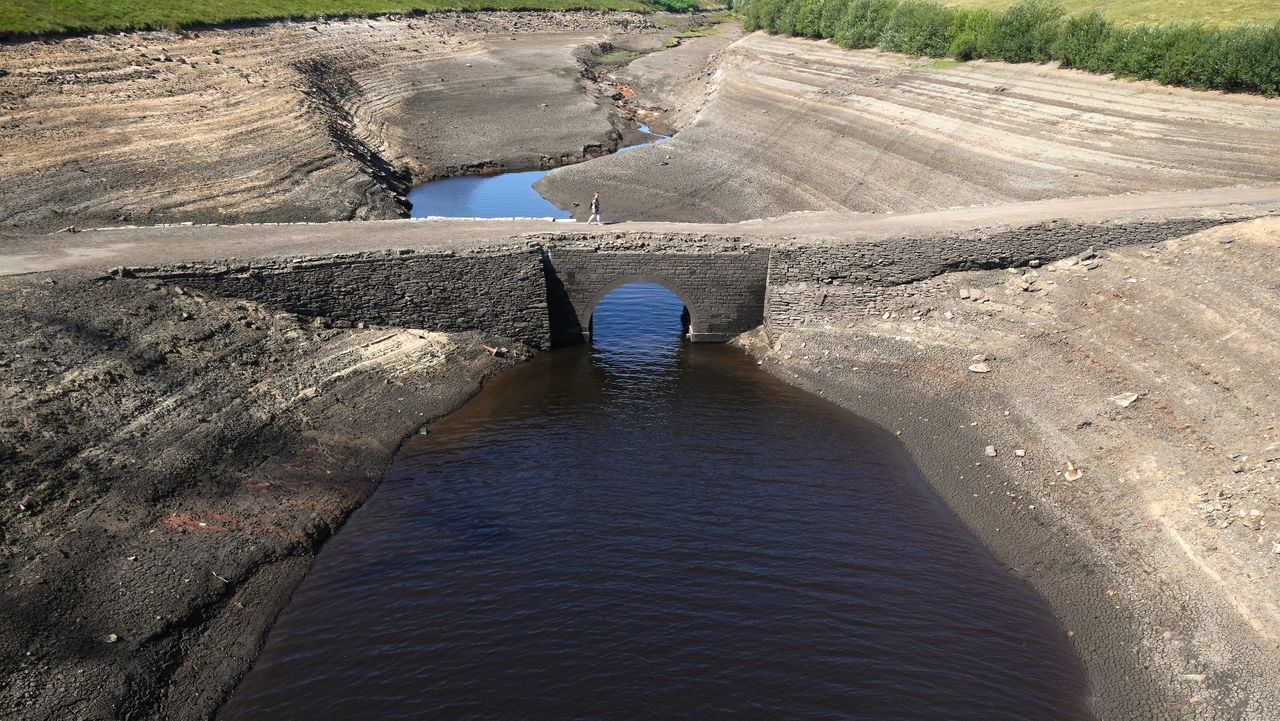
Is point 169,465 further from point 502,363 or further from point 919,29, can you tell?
point 919,29

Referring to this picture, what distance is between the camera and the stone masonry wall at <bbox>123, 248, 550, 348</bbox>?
103 ft

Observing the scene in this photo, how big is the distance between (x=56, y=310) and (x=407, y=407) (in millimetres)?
10411

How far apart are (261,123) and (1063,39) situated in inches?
1816

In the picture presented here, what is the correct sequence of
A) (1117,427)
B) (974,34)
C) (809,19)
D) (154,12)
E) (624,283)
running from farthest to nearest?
1. (809,19)
2. (154,12)
3. (974,34)
4. (624,283)
5. (1117,427)

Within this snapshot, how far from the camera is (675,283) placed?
34719 millimetres

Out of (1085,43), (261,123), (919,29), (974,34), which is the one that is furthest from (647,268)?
(919,29)

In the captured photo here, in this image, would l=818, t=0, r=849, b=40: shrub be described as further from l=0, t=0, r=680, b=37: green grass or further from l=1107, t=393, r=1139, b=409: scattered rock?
l=1107, t=393, r=1139, b=409: scattered rock

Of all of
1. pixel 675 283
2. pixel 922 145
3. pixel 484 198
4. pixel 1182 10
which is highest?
pixel 1182 10

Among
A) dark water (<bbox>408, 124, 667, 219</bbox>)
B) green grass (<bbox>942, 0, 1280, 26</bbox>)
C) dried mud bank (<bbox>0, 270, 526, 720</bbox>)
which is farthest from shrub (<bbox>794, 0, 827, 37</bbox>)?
dried mud bank (<bbox>0, 270, 526, 720</bbox>)

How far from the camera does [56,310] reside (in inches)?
1083

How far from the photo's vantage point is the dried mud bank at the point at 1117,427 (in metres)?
19.3

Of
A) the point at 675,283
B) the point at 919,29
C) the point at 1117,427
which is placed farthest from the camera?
the point at 919,29

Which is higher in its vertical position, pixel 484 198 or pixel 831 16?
pixel 831 16

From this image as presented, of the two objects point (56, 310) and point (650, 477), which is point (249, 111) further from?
point (650, 477)
